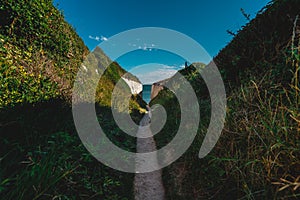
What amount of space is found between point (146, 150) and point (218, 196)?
11.0ft

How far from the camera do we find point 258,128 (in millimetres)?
1803

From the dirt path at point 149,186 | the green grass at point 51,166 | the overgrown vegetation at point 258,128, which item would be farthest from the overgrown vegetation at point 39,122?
the overgrown vegetation at point 258,128

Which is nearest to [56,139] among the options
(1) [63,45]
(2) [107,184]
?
(2) [107,184]

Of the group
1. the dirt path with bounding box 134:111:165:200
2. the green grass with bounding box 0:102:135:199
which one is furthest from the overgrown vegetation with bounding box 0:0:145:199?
the dirt path with bounding box 134:111:165:200

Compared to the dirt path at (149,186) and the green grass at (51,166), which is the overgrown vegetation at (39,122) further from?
the dirt path at (149,186)

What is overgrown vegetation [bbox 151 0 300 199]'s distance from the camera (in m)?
1.40

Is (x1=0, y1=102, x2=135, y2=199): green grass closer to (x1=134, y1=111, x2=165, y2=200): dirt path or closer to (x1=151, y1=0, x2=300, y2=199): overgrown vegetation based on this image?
(x1=134, y1=111, x2=165, y2=200): dirt path

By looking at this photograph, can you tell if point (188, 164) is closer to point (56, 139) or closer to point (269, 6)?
point (56, 139)

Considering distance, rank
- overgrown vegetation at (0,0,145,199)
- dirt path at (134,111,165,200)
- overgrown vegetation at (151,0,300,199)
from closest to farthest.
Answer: overgrown vegetation at (151,0,300,199) < overgrown vegetation at (0,0,145,199) < dirt path at (134,111,165,200)

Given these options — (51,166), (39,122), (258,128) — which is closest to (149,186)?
(51,166)

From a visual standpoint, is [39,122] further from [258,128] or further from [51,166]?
[258,128]

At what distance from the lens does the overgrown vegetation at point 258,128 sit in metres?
1.40

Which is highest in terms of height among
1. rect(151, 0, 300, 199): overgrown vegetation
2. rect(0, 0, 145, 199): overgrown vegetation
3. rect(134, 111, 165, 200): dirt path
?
rect(0, 0, 145, 199): overgrown vegetation

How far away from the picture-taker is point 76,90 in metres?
5.33
